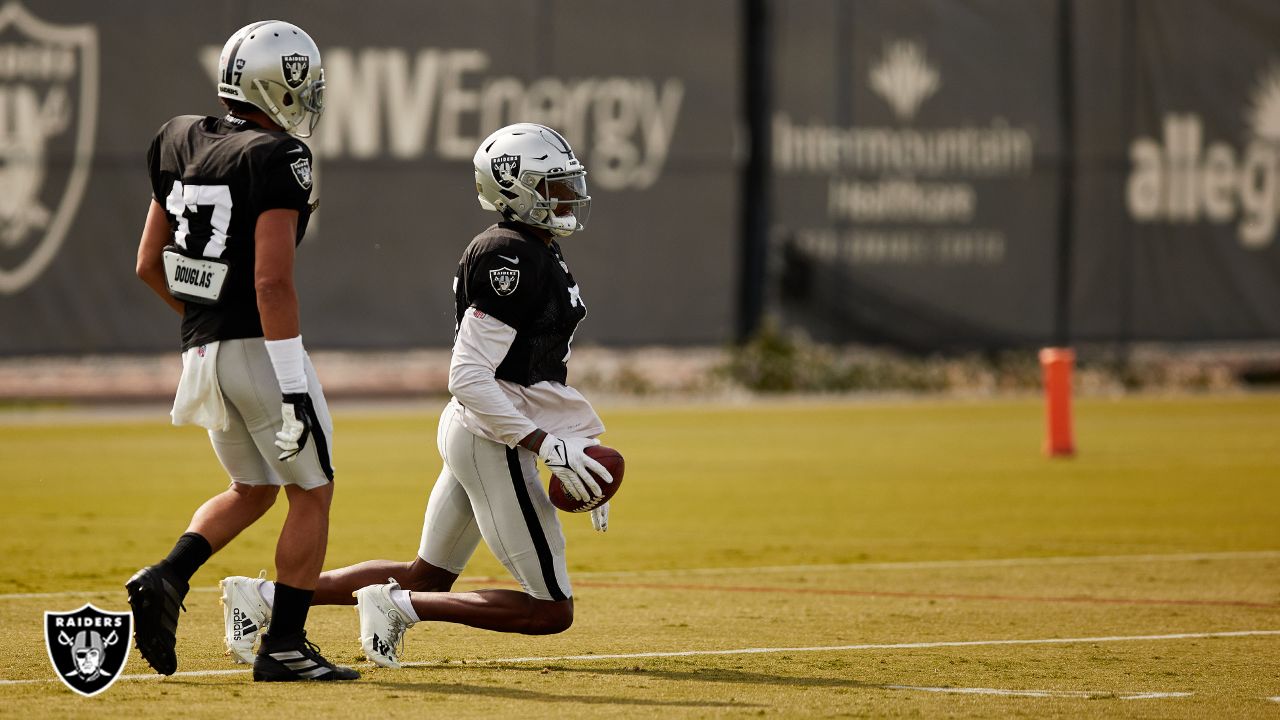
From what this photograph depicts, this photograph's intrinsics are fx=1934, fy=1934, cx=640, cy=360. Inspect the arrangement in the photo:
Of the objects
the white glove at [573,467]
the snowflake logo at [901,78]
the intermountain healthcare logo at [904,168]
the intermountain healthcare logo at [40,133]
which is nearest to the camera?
the white glove at [573,467]

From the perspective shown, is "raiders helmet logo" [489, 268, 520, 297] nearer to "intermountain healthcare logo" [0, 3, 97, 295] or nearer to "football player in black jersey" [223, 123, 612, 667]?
"football player in black jersey" [223, 123, 612, 667]

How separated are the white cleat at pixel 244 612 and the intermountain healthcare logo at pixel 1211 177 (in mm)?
21910

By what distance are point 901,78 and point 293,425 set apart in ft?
68.0

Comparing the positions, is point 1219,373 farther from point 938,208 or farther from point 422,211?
point 422,211

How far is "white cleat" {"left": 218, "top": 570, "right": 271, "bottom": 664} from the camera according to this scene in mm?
7359

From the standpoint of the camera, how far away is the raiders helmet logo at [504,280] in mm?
7219

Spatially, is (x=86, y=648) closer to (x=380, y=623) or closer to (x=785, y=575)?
(x=380, y=623)

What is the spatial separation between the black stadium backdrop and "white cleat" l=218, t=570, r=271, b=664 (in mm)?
16581

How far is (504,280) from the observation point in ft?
23.7

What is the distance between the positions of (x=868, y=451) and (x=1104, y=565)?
25.1ft

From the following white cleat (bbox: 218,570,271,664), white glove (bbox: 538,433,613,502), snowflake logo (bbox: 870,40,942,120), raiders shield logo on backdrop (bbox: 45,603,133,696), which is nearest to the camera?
raiders shield logo on backdrop (bbox: 45,603,133,696)

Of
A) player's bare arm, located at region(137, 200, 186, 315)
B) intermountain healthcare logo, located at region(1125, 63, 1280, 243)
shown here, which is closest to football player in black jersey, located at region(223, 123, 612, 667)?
player's bare arm, located at region(137, 200, 186, 315)

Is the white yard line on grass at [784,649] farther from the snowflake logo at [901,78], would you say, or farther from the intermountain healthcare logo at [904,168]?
the snowflake logo at [901,78]

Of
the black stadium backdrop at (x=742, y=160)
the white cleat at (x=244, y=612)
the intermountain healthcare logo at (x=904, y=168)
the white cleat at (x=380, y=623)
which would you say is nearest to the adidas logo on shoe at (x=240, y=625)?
the white cleat at (x=244, y=612)
